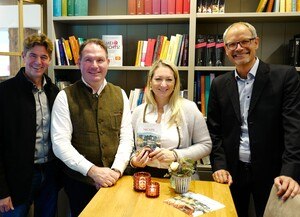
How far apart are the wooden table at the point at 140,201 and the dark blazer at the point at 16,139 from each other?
1.94 feet

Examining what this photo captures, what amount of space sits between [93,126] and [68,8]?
4.69 feet

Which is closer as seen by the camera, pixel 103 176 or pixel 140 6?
pixel 103 176

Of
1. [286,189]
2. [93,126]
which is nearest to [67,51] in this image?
[93,126]

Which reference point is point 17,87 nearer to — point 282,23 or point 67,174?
point 67,174

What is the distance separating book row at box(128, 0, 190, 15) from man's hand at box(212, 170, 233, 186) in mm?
1411

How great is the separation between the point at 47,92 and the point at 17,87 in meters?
0.21

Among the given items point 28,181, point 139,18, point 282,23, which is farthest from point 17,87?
point 282,23

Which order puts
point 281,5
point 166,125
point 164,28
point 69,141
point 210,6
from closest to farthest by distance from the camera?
point 69,141 → point 166,125 → point 281,5 → point 210,6 → point 164,28

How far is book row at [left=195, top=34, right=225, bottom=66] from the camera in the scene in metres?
2.66

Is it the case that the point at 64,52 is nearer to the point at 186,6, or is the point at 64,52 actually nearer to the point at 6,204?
the point at 186,6

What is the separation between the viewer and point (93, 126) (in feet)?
6.10

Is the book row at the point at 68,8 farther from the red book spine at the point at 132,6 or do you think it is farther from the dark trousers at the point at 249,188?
the dark trousers at the point at 249,188

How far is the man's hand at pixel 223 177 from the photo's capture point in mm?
1808

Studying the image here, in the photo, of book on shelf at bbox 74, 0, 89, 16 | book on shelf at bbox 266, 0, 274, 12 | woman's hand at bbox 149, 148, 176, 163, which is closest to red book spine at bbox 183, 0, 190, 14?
book on shelf at bbox 266, 0, 274, 12
